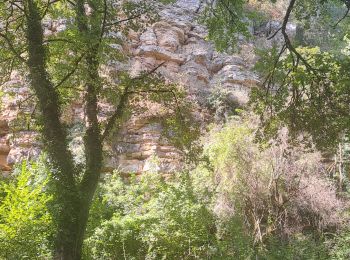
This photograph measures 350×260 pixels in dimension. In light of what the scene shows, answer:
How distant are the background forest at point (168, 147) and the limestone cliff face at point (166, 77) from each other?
14cm

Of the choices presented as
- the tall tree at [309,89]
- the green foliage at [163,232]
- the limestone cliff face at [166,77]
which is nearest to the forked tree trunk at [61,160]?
the tall tree at [309,89]

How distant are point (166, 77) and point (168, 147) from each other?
365 cm

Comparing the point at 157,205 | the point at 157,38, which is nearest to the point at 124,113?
the point at 157,205

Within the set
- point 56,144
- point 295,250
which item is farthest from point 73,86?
point 295,250

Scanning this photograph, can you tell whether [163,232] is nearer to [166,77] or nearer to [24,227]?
[24,227]

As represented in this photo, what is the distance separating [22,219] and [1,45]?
10.3 ft

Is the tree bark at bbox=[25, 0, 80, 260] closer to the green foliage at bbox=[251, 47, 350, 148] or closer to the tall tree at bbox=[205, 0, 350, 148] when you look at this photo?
the tall tree at bbox=[205, 0, 350, 148]

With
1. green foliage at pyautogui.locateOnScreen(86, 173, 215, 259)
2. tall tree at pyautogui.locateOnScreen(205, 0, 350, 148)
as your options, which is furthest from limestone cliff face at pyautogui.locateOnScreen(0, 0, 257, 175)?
tall tree at pyautogui.locateOnScreen(205, 0, 350, 148)

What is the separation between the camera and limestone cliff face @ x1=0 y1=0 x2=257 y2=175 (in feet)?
49.1

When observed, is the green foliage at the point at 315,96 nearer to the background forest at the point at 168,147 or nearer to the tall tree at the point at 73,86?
the background forest at the point at 168,147

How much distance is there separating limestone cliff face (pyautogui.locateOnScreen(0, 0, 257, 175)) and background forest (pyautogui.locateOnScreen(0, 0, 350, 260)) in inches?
5.4

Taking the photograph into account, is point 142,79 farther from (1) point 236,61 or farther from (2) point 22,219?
(1) point 236,61

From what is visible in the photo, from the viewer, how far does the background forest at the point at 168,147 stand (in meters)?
5.99

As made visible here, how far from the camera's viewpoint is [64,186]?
6105mm
